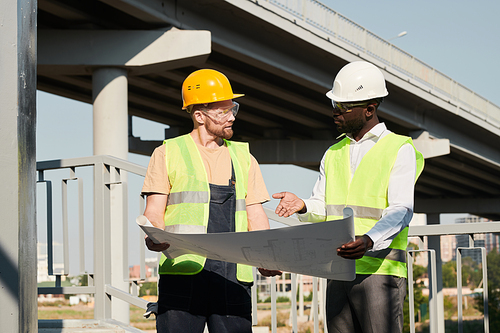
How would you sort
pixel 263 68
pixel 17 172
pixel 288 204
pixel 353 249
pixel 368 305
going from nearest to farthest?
pixel 353 249 → pixel 17 172 → pixel 368 305 → pixel 288 204 → pixel 263 68

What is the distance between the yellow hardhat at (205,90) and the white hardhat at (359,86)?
609mm

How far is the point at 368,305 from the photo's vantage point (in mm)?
3174

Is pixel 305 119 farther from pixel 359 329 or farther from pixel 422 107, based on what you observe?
pixel 359 329

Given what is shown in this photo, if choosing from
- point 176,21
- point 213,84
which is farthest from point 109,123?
point 213,84

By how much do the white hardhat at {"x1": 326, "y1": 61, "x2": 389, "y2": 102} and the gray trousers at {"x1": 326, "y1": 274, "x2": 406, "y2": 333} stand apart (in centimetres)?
96

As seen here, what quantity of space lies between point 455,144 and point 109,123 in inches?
693

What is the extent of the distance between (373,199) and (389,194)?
0.09 meters

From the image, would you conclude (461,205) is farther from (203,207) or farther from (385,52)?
(203,207)

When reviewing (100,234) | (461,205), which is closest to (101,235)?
(100,234)

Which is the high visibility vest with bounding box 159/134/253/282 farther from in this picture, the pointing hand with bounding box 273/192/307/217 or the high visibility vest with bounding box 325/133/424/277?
the high visibility vest with bounding box 325/133/424/277

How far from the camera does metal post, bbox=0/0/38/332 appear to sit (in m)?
2.87

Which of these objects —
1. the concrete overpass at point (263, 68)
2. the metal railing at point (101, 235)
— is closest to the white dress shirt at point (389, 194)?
the metal railing at point (101, 235)

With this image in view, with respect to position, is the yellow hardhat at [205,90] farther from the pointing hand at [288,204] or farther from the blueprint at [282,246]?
the blueprint at [282,246]

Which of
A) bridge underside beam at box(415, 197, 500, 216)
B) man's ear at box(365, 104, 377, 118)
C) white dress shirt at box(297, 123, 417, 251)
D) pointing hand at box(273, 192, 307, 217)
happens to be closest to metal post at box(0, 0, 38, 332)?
pointing hand at box(273, 192, 307, 217)
